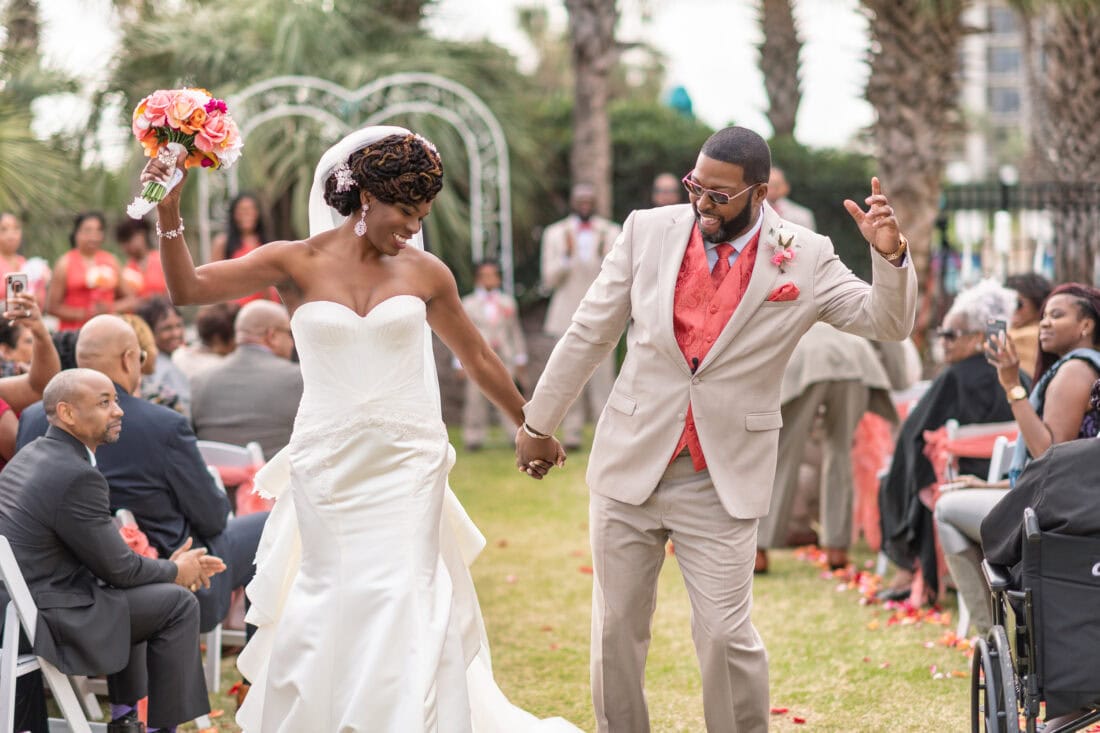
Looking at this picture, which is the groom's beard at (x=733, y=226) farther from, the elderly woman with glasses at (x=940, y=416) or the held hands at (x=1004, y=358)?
the elderly woman with glasses at (x=940, y=416)

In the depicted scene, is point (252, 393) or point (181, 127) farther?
point (252, 393)

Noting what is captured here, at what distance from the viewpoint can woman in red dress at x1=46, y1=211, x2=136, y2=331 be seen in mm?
10000

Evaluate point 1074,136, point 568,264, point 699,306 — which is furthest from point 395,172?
point 1074,136

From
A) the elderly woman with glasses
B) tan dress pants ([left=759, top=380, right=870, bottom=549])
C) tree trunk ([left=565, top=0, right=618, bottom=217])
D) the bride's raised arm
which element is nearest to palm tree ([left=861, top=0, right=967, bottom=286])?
tree trunk ([left=565, top=0, right=618, bottom=217])

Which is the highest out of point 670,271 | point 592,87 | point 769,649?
point 592,87

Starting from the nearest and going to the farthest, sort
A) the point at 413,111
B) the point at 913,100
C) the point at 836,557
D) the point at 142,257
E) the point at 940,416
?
the point at 940,416
the point at 836,557
the point at 142,257
the point at 913,100
the point at 413,111

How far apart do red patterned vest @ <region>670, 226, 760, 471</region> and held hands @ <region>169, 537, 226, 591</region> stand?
1.96 m

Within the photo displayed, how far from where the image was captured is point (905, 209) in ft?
42.9

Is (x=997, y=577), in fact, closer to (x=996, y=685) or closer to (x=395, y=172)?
(x=996, y=685)

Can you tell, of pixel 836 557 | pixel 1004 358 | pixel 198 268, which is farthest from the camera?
pixel 836 557

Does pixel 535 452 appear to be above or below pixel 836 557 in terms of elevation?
above

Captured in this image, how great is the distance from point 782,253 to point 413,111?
11.5 meters

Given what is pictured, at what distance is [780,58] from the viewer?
1897 centimetres

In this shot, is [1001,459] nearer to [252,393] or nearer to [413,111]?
[252,393]
